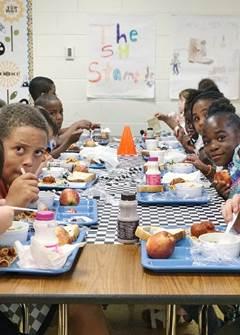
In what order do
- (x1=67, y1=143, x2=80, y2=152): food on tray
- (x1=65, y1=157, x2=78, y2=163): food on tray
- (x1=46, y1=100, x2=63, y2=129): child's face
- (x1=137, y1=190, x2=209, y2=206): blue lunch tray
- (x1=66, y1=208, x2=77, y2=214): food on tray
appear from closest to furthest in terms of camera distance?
(x1=66, y1=208, x2=77, y2=214): food on tray, (x1=137, y1=190, x2=209, y2=206): blue lunch tray, (x1=65, y1=157, x2=78, y2=163): food on tray, (x1=67, y1=143, x2=80, y2=152): food on tray, (x1=46, y1=100, x2=63, y2=129): child's face

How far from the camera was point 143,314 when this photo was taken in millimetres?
2889

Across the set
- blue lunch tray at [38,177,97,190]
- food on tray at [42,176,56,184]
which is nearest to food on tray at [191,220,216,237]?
blue lunch tray at [38,177,97,190]

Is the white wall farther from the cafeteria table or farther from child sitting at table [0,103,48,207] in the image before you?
the cafeteria table

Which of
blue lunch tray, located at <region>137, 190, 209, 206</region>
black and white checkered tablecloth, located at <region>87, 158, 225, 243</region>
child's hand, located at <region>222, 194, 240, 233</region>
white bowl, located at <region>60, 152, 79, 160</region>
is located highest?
child's hand, located at <region>222, 194, 240, 233</region>

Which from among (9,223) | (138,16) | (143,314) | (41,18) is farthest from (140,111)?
(9,223)

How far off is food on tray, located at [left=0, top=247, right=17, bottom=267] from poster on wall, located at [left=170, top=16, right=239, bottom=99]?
420cm

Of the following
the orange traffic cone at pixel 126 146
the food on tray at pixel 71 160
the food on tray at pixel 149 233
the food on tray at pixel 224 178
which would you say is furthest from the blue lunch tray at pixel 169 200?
the orange traffic cone at pixel 126 146

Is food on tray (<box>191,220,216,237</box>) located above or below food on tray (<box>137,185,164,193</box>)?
above

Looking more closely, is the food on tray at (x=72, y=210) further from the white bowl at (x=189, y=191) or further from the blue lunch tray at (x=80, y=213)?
the white bowl at (x=189, y=191)

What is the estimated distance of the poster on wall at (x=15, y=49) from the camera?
5.34m

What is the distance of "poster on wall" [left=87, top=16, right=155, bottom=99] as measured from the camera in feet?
17.6

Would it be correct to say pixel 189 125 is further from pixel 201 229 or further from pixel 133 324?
pixel 201 229

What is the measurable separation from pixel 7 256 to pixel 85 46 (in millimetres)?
4215

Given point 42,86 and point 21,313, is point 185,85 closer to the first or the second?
point 42,86
